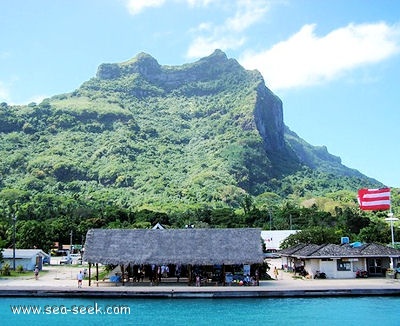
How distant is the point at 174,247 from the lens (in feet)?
113

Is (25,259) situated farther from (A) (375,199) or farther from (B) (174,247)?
(A) (375,199)

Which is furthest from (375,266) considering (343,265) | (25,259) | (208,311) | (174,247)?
(25,259)

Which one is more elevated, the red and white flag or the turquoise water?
the red and white flag

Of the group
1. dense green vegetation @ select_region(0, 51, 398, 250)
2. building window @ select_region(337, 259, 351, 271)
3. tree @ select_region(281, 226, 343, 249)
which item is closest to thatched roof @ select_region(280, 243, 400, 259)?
building window @ select_region(337, 259, 351, 271)

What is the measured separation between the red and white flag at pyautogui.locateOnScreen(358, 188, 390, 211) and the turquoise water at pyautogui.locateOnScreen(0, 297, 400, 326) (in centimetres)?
1213

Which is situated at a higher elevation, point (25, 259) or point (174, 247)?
point (174, 247)

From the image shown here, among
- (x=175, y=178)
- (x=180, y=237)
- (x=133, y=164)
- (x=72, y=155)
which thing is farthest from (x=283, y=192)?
(x=180, y=237)

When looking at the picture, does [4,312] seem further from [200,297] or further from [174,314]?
[200,297]

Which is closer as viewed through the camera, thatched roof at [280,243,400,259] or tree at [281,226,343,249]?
thatched roof at [280,243,400,259]

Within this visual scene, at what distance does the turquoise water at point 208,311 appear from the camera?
24.5 m

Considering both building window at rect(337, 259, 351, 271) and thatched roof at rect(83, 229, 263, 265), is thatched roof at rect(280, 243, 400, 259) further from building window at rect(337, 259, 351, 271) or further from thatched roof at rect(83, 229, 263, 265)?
thatched roof at rect(83, 229, 263, 265)

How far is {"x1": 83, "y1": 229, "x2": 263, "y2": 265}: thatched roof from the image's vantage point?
1323 inches

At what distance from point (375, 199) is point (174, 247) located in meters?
17.6

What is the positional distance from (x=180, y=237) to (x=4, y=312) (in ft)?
40.8
